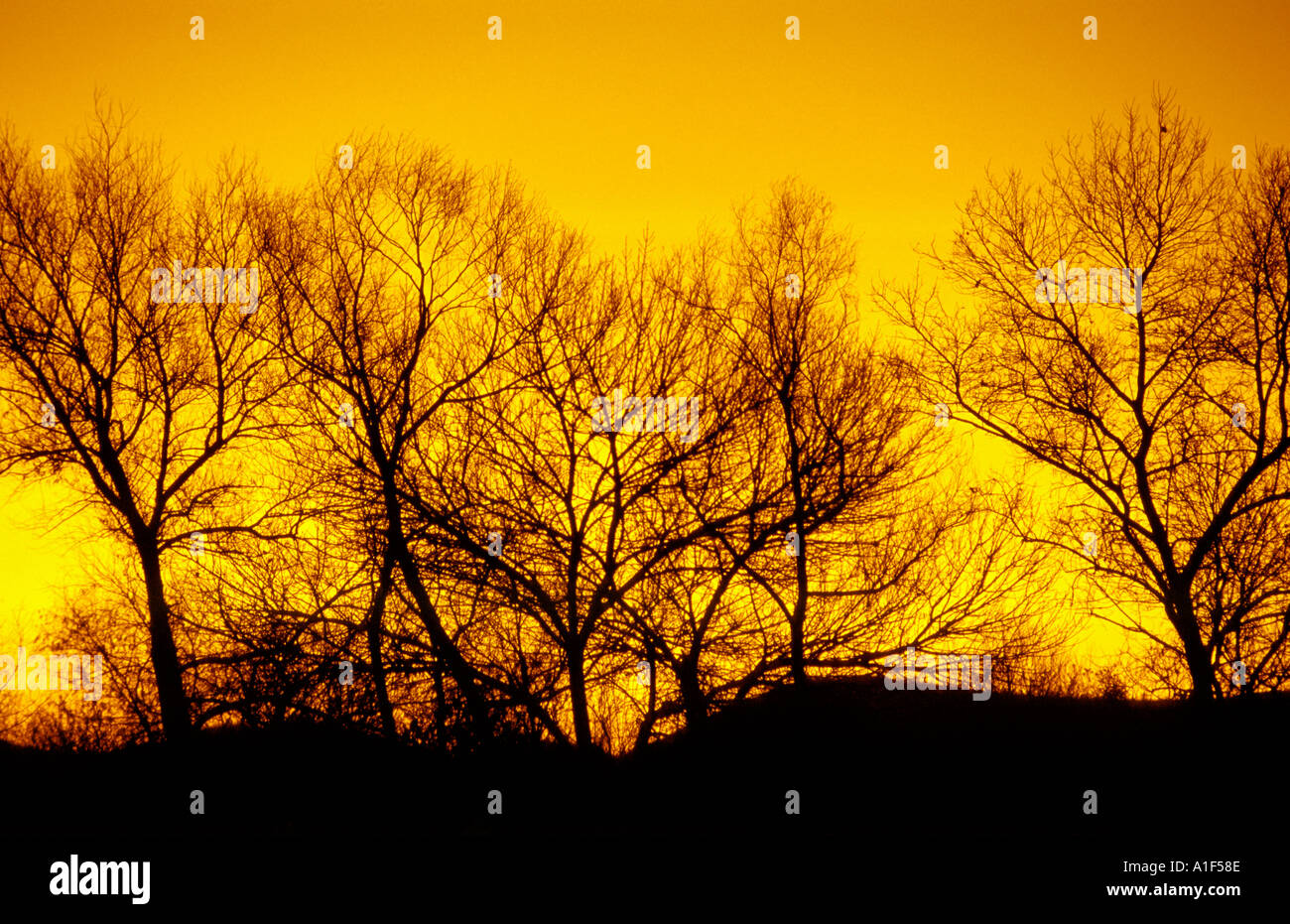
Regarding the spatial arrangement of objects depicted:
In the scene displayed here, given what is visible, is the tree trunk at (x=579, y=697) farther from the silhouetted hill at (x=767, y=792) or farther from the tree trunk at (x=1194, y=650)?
the tree trunk at (x=1194, y=650)

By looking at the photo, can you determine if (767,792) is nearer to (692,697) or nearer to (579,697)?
(692,697)

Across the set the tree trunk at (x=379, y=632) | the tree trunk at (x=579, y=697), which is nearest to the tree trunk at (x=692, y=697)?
the tree trunk at (x=579, y=697)

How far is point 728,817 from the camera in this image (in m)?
12.9

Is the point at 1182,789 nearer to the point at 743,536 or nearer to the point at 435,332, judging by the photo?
the point at 743,536

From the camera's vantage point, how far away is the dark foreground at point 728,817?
34.4ft

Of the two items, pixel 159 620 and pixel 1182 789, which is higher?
pixel 159 620

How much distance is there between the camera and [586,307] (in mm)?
→ 16969

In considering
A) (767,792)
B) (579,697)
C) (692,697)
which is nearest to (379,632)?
(579,697)

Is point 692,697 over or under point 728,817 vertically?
over

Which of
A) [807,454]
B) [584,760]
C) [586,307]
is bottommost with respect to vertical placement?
[584,760]

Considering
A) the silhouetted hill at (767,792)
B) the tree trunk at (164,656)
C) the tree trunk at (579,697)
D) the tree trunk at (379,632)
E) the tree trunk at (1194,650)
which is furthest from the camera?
the tree trunk at (164,656)
